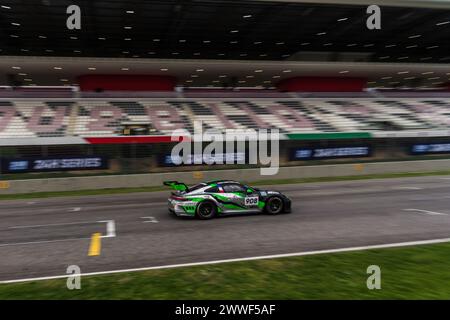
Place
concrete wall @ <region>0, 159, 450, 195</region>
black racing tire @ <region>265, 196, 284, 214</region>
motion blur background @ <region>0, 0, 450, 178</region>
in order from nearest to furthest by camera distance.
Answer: black racing tire @ <region>265, 196, 284, 214</region> → concrete wall @ <region>0, 159, 450, 195</region> → motion blur background @ <region>0, 0, 450, 178</region>

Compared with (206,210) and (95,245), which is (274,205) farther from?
(95,245)

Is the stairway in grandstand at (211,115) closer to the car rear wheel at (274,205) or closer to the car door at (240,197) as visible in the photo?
the car door at (240,197)

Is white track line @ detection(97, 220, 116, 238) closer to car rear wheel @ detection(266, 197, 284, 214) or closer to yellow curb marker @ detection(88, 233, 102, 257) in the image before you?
yellow curb marker @ detection(88, 233, 102, 257)

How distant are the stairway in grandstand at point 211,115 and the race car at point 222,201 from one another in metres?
13.3

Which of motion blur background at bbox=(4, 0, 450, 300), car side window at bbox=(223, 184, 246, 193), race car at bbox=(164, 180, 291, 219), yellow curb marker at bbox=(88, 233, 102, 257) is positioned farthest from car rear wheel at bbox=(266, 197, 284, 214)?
yellow curb marker at bbox=(88, 233, 102, 257)

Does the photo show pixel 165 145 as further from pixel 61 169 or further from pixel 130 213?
pixel 130 213

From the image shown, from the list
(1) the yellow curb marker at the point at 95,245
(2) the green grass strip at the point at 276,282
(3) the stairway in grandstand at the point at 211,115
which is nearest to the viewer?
(2) the green grass strip at the point at 276,282

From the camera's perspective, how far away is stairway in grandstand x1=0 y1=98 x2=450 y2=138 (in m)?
25.9

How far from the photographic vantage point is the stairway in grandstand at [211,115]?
84.8ft

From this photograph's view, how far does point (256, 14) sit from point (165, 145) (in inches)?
394

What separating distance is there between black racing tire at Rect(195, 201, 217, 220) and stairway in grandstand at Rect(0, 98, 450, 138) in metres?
13.6

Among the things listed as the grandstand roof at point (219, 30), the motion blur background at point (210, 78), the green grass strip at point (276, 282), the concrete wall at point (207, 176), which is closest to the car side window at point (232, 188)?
the green grass strip at point (276, 282)

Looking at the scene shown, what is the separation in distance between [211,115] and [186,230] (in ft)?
67.5
